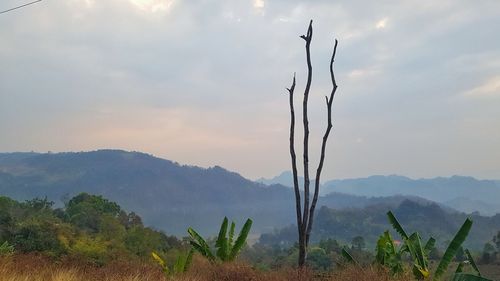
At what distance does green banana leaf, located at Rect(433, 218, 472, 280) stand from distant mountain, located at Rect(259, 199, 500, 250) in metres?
103

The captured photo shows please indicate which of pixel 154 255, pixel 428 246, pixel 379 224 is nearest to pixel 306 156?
pixel 428 246

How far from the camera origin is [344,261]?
8.91 m

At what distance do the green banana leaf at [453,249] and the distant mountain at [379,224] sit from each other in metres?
103

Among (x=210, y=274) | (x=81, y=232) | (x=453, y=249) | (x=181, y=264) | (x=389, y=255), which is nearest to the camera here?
(x=453, y=249)

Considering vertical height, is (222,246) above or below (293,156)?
below

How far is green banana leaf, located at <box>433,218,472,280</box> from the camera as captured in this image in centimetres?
773

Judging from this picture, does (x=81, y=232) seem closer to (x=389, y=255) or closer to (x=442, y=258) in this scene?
(x=389, y=255)

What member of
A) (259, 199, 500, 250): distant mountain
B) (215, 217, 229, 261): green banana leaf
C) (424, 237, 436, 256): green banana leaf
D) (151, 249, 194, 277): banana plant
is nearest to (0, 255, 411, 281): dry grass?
(151, 249, 194, 277): banana plant

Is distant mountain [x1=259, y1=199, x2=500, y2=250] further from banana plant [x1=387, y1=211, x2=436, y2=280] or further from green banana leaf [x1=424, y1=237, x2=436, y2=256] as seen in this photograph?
banana plant [x1=387, y1=211, x2=436, y2=280]

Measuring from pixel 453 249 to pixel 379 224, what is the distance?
402ft

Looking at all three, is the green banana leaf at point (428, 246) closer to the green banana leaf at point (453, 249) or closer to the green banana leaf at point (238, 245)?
the green banana leaf at point (453, 249)

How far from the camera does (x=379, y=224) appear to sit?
124375mm

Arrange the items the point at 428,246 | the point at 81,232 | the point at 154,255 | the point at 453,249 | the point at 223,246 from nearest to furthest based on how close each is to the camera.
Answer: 1. the point at 453,249
2. the point at 428,246
3. the point at 223,246
4. the point at 154,255
5. the point at 81,232

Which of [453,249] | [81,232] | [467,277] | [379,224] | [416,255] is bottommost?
[379,224]
